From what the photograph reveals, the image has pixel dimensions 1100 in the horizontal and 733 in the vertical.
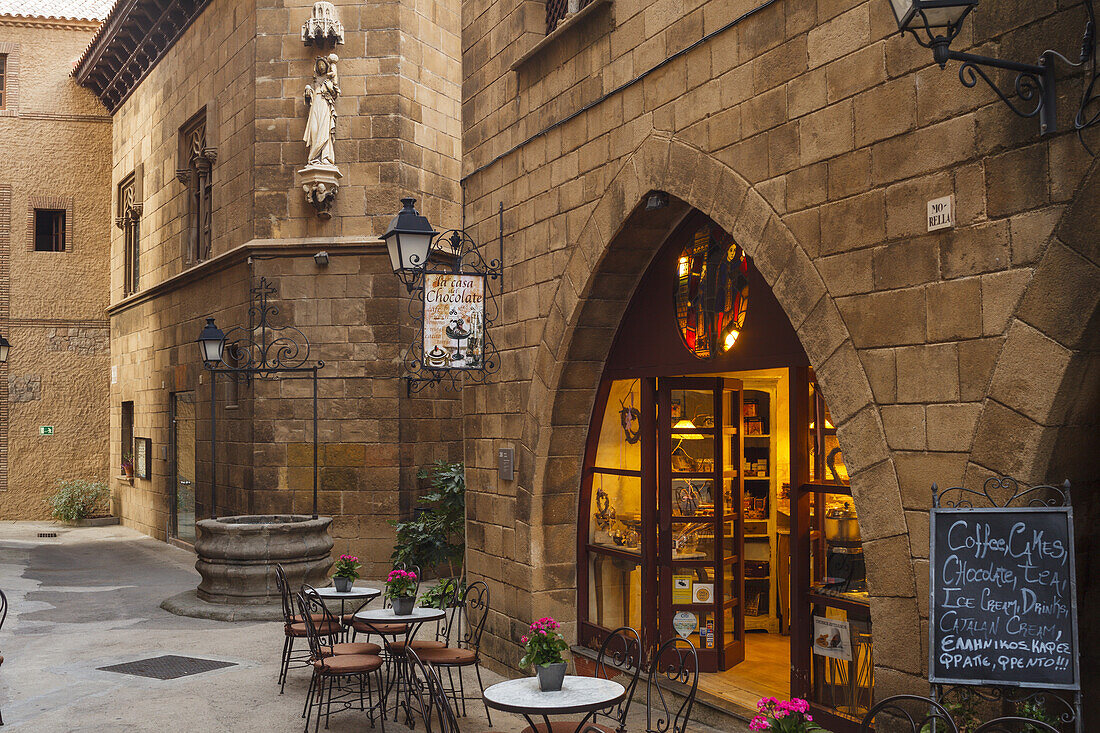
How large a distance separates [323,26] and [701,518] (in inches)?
361

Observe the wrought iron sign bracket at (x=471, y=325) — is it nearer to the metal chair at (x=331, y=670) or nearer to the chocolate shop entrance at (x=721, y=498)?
the chocolate shop entrance at (x=721, y=498)

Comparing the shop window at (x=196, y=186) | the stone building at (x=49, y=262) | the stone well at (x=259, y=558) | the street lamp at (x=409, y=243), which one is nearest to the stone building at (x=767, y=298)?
the street lamp at (x=409, y=243)

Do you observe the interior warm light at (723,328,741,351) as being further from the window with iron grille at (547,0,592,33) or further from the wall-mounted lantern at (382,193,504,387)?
the window with iron grille at (547,0,592,33)

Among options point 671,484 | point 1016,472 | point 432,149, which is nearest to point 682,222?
point 671,484

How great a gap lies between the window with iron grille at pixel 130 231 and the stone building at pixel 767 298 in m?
12.5

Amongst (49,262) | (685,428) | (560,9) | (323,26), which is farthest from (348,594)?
(49,262)

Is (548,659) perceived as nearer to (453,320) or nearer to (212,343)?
(453,320)

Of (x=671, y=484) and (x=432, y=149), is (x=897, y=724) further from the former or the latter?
(x=432, y=149)

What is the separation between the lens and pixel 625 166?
6648 mm

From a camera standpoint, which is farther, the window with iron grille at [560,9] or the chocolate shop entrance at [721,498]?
the window with iron grille at [560,9]

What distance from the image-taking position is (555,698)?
4.84 metres

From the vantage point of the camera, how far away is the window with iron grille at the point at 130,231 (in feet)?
63.4

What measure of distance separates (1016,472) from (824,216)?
1.64m

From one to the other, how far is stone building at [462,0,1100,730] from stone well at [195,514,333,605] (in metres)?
3.12
